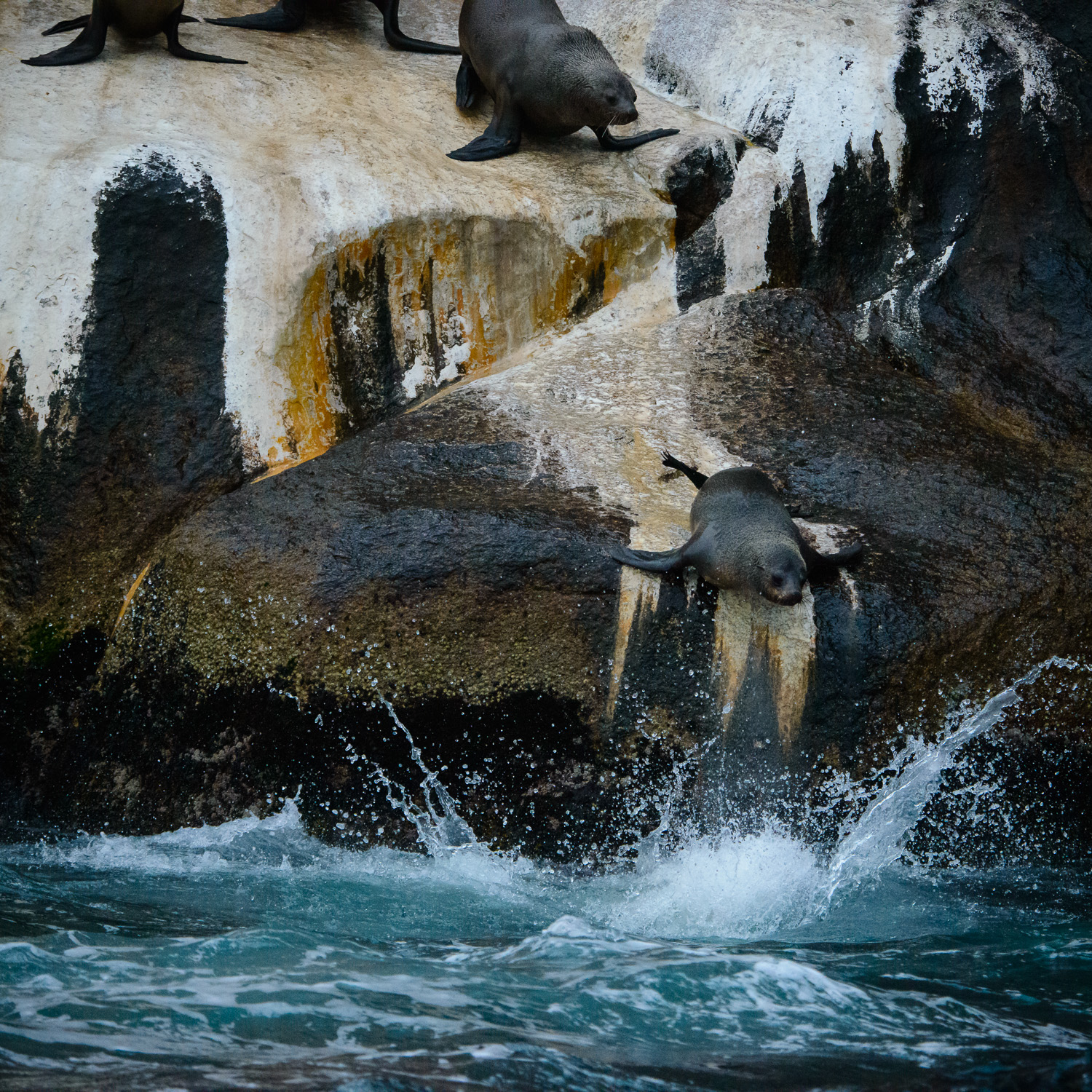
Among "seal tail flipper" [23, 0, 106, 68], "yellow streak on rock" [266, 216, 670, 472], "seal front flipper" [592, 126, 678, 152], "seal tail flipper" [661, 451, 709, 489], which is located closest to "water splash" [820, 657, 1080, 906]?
"seal tail flipper" [661, 451, 709, 489]

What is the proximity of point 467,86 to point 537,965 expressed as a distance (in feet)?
16.8

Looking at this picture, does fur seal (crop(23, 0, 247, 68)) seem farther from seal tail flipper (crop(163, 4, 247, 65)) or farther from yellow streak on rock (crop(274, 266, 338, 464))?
yellow streak on rock (crop(274, 266, 338, 464))

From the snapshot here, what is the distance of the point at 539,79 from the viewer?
21.7 ft

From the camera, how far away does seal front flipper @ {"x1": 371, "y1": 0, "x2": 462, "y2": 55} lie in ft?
24.1

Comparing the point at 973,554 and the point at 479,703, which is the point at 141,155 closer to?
the point at 479,703

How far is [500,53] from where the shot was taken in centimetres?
675

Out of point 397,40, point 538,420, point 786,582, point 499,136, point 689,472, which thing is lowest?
point 786,582

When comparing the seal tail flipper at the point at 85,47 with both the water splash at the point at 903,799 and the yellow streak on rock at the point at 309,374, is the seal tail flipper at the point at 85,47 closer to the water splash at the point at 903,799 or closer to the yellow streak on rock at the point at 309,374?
the yellow streak on rock at the point at 309,374

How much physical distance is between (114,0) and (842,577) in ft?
15.6

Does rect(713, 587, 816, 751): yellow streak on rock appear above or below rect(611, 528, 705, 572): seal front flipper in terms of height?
below

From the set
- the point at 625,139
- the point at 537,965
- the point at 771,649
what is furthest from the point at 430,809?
the point at 625,139

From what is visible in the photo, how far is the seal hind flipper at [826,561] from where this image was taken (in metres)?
4.72

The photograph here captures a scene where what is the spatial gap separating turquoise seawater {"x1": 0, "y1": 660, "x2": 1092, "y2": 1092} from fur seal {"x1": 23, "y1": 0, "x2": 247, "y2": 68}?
398 centimetres

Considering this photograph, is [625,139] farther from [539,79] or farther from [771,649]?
[771,649]
